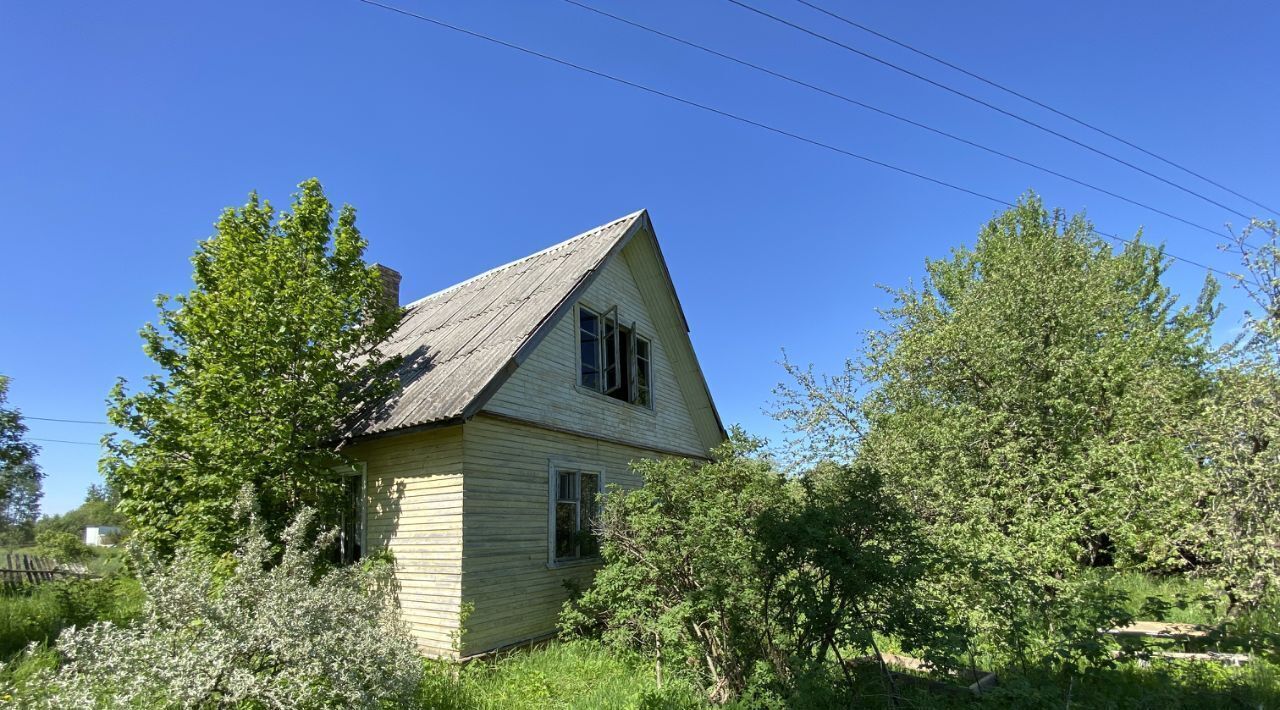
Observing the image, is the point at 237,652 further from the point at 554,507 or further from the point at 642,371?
the point at 642,371

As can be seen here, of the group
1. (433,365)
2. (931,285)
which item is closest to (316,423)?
(433,365)

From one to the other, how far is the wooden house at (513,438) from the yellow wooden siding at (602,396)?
1.4 inches

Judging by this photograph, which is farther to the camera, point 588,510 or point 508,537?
point 588,510

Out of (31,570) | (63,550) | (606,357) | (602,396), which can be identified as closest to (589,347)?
(606,357)

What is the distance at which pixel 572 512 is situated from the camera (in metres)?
10.1

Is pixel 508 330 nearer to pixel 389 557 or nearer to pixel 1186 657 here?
pixel 389 557

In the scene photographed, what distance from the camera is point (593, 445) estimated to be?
10711mm

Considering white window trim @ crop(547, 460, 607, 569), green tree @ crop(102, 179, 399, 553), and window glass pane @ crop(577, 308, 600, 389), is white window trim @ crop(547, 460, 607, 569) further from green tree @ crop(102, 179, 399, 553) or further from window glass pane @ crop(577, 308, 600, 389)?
green tree @ crop(102, 179, 399, 553)

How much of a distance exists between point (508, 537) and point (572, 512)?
5.47 feet

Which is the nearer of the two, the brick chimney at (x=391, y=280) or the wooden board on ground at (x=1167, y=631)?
the wooden board on ground at (x=1167, y=631)

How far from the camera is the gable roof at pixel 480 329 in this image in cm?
824

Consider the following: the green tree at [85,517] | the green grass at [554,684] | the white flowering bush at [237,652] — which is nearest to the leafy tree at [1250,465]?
the green grass at [554,684]

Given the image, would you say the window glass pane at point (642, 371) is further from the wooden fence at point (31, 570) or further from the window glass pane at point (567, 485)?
the wooden fence at point (31, 570)

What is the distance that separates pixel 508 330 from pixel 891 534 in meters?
6.35
